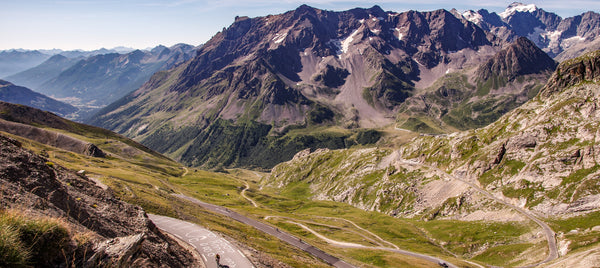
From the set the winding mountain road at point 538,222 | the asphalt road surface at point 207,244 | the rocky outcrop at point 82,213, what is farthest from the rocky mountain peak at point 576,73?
the rocky outcrop at point 82,213

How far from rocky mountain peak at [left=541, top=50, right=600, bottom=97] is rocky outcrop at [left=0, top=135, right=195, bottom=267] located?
652 feet

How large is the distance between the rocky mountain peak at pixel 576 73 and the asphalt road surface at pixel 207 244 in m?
187

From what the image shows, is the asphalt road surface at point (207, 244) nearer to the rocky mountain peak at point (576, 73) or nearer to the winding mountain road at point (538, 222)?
the winding mountain road at point (538, 222)

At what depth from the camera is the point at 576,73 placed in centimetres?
15825

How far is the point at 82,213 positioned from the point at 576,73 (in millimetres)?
215087

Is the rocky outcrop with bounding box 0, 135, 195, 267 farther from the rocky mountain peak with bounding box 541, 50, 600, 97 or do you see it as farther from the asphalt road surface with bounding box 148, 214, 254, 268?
Answer: the rocky mountain peak with bounding box 541, 50, 600, 97

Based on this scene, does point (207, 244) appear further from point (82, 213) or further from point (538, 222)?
point (538, 222)

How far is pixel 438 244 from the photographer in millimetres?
122688

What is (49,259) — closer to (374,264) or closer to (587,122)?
(374,264)

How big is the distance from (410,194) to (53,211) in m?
169

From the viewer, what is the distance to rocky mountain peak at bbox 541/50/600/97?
15062 cm

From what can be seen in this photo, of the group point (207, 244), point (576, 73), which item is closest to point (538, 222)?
point (576, 73)

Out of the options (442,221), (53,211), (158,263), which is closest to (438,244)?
(442,221)

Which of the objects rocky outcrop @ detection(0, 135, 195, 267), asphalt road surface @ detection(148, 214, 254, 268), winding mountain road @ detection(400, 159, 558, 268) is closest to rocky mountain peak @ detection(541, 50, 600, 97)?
winding mountain road @ detection(400, 159, 558, 268)
